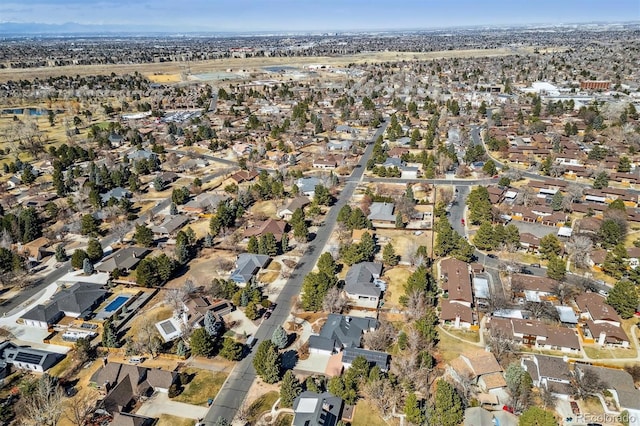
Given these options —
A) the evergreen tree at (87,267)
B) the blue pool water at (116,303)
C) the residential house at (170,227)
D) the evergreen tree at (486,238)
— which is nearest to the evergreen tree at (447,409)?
the evergreen tree at (486,238)

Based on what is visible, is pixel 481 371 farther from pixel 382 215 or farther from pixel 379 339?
pixel 382 215

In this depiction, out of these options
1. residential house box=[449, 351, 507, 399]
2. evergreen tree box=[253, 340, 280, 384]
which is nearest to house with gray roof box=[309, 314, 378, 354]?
evergreen tree box=[253, 340, 280, 384]

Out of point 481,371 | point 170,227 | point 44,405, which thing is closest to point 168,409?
point 44,405

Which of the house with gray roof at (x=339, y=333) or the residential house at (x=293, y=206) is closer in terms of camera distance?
the house with gray roof at (x=339, y=333)

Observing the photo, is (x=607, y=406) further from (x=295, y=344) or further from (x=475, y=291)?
(x=295, y=344)

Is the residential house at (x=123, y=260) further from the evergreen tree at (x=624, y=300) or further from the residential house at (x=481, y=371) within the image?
the evergreen tree at (x=624, y=300)

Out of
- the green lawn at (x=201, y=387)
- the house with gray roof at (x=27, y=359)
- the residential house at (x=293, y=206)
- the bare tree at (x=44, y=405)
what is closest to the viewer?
the bare tree at (x=44, y=405)

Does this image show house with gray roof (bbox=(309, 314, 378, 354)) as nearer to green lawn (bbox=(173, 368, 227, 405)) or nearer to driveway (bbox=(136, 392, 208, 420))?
green lawn (bbox=(173, 368, 227, 405))
